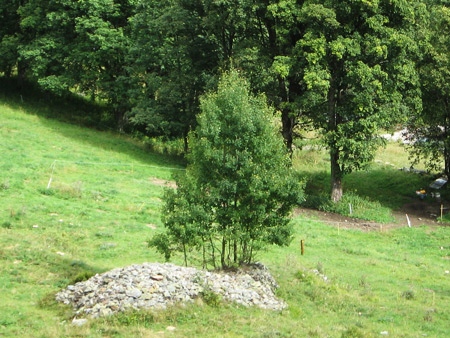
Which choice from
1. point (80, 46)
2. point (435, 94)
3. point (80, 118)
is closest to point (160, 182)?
point (80, 46)

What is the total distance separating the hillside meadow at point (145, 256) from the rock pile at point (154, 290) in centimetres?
46

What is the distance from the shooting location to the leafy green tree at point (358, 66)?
4372 cm

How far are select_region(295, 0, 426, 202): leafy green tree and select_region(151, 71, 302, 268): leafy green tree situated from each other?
16.5 metres

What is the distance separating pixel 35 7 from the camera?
5891 cm

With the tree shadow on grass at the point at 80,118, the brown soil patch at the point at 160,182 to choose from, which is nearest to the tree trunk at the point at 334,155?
the brown soil patch at the point at 160,182

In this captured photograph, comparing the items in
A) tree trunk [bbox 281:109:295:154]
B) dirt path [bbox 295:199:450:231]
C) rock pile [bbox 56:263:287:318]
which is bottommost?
rock pile [bbox 56:263:287:318]

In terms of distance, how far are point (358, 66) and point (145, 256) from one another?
65.8ft

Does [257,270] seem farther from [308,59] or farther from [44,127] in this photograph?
[44,127]

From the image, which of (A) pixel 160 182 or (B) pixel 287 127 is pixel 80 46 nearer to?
(A) pixel 160 182

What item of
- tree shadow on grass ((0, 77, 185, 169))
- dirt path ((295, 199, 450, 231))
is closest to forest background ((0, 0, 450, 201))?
tree shadow on grass ((0, 77, 185, 169))

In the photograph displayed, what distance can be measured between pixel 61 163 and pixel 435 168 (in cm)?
2625

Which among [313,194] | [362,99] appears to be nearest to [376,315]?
[362,99]

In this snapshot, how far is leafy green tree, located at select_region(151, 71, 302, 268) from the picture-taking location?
2672 centimetres

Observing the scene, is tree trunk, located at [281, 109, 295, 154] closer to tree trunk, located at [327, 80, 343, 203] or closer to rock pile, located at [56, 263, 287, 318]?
tree trunk, located at [327, 80, 343, 203]
